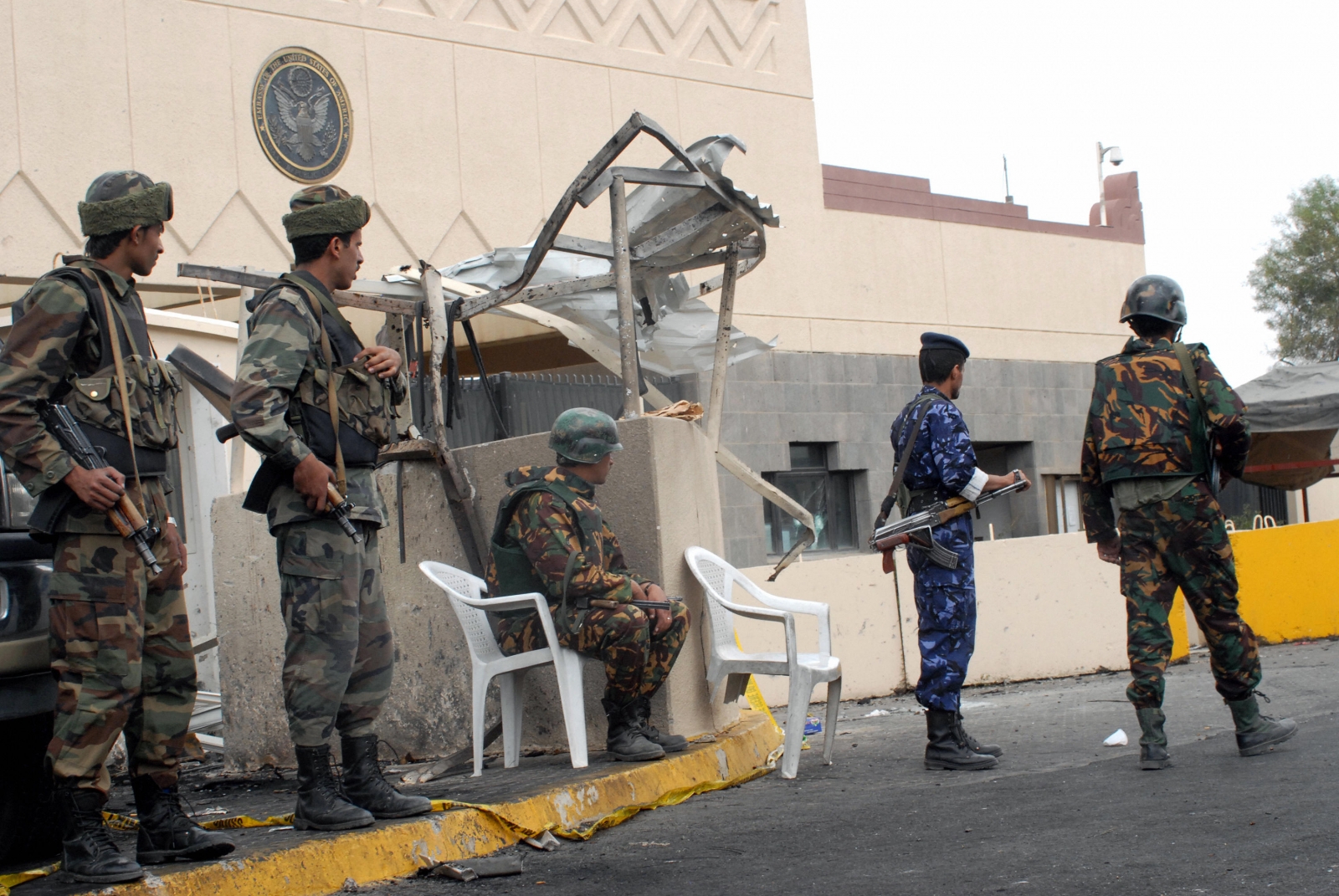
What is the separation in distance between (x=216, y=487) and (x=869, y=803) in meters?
4.56

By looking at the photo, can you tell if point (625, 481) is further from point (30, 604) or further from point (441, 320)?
point (30, 604)

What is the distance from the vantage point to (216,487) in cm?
776

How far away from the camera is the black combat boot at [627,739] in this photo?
5195 millimetres

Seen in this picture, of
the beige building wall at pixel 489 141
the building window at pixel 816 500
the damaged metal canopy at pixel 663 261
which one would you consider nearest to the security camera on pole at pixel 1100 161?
the beige building wall at pixel 489 141

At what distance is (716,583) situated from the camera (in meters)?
5.81

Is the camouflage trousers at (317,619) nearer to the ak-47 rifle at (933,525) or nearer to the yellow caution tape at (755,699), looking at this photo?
the ak-47 rifle at (933,525)

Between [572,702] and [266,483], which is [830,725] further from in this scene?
[266,483]

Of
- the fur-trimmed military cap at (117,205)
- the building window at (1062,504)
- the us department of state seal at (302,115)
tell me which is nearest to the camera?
the fur-trimmed military cap at (117,205)

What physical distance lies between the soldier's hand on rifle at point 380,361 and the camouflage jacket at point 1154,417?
111 inches

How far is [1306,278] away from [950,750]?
1320 inches

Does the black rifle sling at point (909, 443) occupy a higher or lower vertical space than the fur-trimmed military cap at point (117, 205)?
lower

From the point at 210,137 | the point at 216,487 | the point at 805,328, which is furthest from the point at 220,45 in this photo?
Answer: the point at 805,328

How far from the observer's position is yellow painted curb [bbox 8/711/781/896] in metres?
3.57

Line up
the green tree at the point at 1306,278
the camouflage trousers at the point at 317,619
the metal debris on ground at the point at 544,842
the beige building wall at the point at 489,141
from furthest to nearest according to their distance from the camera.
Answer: the green tree at the point at 1306,278
the beige building wall at the point at 489,141
the metal debris on ground at the point at 544,842
the camouflage trousers at the point at 317,619
